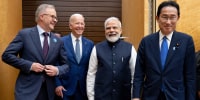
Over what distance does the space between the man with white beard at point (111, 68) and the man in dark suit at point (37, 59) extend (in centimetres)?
41

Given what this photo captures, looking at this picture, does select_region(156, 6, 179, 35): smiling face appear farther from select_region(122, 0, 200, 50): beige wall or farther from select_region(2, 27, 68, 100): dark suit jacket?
select_region(122, 0, 200, 50): beige wall

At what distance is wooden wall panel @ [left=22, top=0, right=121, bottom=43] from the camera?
7.88 metres

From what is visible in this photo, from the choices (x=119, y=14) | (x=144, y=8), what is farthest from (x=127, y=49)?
(x=119, y=14)

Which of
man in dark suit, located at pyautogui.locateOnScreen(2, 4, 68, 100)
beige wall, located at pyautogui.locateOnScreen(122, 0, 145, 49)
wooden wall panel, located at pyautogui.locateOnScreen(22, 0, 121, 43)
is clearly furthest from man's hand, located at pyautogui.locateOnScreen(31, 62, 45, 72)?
wooden wall panel, located at pyautogui.locateOnScreen(22, 0, 121, 43)

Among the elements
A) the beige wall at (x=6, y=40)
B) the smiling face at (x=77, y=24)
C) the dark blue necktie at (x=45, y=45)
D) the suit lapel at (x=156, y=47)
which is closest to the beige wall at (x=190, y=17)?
the smiling face at (x=77, y=24)

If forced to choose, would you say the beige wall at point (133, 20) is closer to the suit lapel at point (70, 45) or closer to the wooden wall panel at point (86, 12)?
the wooden wall panel at point (86, 12)

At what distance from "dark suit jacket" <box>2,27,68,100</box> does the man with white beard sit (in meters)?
0.46

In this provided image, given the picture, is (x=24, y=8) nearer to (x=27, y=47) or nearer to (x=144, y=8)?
(x=144, y=8)

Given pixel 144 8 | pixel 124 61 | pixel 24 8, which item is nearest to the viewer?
pixel 124 61

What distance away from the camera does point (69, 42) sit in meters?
4.43

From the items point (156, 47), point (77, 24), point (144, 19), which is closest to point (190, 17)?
point (144, 19)

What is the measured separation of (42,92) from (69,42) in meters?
0.87

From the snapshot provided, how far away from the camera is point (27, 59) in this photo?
374cm

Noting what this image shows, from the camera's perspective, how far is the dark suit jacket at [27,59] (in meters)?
3.66
